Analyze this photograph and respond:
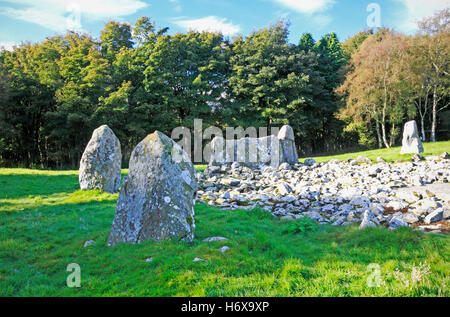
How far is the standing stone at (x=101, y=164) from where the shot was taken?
11.2 m

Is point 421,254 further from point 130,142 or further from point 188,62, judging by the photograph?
point 130,142

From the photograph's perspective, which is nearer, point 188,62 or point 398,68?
point 398,68

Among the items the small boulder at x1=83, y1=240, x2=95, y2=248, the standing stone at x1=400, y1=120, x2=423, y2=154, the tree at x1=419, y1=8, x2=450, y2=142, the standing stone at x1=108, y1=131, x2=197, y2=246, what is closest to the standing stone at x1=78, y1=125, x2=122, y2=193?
the small boulder at x1=83, y1=240, x2=95, y2=248

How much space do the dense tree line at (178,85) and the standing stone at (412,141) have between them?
12.3m

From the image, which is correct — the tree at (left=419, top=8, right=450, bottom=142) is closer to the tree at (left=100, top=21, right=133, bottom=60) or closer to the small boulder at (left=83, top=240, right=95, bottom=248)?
the tree at (left=100, top=21, right=133, bottom=60)

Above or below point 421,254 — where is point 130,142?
above

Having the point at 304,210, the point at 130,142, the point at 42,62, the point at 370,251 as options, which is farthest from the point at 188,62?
the point at 370,251

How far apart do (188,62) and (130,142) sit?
1334 cm

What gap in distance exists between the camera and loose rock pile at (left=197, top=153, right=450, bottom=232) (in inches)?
A: 269

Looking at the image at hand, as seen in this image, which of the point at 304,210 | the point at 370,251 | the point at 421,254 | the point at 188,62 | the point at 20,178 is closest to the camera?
the point at 421,254

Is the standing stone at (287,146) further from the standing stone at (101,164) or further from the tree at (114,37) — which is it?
the tree at (114,37)

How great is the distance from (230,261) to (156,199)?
2091mm

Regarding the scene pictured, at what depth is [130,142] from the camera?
35594mm
